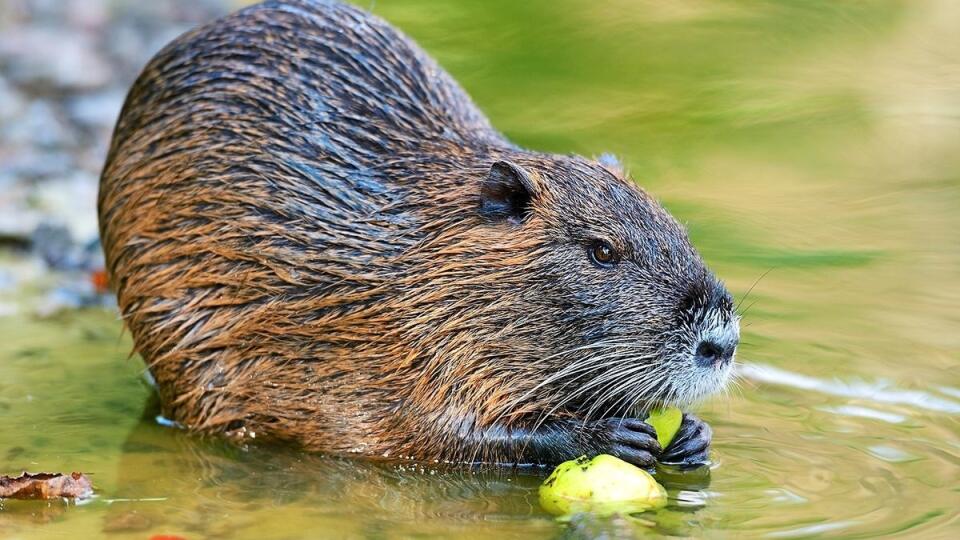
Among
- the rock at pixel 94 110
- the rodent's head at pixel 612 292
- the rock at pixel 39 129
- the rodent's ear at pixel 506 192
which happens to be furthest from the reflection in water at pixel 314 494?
the rock at pixel 94 110

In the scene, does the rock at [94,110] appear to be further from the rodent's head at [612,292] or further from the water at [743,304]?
the rodent's head at [612,292]

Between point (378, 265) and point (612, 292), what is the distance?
2.76 feet

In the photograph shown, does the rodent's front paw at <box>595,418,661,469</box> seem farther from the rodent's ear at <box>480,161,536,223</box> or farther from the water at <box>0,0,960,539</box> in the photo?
the rodent's ear at <box>480,161,536,223</box>

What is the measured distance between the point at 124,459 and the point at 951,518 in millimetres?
2591

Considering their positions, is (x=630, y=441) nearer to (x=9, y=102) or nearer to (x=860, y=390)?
(x=860, y=390)

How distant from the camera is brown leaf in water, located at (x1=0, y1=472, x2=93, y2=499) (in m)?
4.62

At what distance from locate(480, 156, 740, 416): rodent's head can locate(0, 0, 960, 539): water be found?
1.12 ft

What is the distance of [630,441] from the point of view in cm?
496

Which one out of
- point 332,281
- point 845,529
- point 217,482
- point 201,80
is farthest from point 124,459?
point 845,529

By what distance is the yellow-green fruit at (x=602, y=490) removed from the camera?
4.61 meters

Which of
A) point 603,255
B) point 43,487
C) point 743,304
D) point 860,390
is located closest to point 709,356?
point 603,255

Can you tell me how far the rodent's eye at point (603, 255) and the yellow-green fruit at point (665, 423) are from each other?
50 cm

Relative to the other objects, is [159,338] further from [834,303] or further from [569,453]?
[834,303]

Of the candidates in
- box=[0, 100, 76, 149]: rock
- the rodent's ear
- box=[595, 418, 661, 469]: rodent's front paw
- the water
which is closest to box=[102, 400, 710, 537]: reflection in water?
the water
